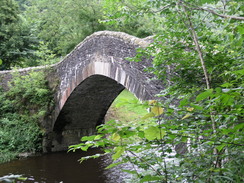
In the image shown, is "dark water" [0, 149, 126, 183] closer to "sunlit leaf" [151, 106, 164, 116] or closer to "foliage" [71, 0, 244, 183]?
"foliage" [71, 0, 244, 183]

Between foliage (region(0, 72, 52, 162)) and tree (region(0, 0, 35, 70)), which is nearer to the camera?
foliage (region(0, 72, 52, 162))

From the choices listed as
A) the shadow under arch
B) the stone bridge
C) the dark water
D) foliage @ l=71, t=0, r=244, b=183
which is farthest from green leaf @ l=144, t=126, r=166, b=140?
the shadow under arch

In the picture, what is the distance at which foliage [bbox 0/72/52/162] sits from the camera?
369 inches

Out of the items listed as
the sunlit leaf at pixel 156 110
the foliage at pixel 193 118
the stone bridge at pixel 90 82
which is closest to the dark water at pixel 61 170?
the stone bridge at pixel 90 82

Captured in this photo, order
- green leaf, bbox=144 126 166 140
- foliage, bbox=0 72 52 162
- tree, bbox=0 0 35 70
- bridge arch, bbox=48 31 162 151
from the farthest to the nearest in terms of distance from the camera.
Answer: tree, bbox=0 0 35 70 → foliage, bbox=0 72 52 162 → bridge arch, bbox=48 31 162 151 → green leaf, bbox=144 126 166 140

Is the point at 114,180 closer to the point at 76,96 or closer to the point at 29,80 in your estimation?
the point at 76,96

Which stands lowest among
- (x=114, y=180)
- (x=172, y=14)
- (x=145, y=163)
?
(x=114, y=180)

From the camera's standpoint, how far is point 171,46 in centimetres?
290

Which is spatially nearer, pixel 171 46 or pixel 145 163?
pixel 145 163

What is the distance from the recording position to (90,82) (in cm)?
865

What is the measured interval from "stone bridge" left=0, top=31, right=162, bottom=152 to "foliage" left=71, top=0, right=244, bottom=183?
8.44 ft

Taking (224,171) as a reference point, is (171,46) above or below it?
above

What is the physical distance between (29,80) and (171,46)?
26.5 ft

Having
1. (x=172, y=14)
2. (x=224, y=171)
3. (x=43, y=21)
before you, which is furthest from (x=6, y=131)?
(x=43, y=21)
